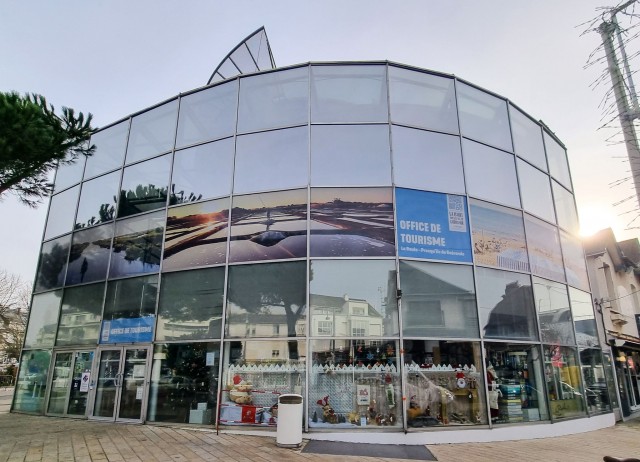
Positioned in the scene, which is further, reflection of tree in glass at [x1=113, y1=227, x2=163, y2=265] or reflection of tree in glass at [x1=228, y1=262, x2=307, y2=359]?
reflection of tree in glass at [x1=113, y1=227, x2=163, y2=265]

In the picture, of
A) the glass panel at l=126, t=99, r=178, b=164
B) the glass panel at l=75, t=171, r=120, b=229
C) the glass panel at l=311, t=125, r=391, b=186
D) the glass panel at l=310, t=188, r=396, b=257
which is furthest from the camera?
the glass panel at l=75, t=171, r=120, b=229

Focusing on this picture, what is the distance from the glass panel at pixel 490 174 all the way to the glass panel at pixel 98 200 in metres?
11.3

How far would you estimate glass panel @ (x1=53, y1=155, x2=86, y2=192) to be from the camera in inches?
575

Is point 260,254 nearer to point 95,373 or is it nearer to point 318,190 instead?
point 318,190

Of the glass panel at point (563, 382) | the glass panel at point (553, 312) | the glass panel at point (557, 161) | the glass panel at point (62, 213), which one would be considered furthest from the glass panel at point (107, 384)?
the glass panel at point (557, 161)

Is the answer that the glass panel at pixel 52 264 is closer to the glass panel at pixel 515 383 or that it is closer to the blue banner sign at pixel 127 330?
the blue banner sign at pixel 127 330

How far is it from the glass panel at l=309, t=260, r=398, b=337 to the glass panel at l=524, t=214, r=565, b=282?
4774mm

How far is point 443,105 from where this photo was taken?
38.4ft

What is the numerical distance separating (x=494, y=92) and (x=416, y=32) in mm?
4750

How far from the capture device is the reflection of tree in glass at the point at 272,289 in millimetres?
9523

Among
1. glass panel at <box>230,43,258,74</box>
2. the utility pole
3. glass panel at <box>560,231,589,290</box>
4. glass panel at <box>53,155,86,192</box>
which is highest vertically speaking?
glass panel at <box>230,43,258,74</box>

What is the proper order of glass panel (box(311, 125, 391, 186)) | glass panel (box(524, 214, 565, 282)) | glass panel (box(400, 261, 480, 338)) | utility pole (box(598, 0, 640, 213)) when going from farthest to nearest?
glass panel (box(524, 214, 565, 282)), glass panel (box(311, 125, 391, 186)), glass panel (box(400, 261, 480, 338)), utility pole (box(598, 0, 640, 213))

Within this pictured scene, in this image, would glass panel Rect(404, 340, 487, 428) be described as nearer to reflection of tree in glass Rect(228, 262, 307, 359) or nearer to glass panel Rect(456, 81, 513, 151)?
reflection of tree in glass Rect(228, 262, 307, 359)

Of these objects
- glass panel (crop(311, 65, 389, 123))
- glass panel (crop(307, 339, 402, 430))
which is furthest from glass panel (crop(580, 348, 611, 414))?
glass panel (crop(311, 65, 389, 123))
